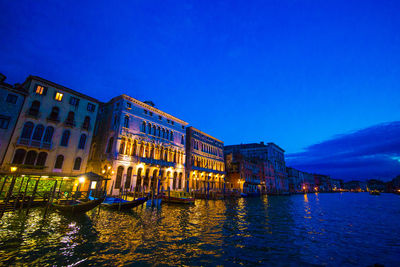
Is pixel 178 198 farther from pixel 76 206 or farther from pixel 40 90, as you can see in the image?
pixel 40 90

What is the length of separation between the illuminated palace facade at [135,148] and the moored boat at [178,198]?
1.47m

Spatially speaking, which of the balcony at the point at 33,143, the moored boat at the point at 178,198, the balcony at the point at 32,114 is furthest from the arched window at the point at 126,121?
the moored boat at the point at 178,198

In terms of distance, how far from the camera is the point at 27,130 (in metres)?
19.4

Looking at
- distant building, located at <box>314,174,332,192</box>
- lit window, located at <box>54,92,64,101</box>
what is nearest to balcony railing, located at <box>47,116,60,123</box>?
lit window, located at <box>54,92,64,101</box>

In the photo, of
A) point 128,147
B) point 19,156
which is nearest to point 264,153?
point 128,147

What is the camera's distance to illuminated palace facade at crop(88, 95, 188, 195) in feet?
82.0

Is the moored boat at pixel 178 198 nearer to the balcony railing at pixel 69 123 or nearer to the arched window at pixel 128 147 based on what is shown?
the arched window at pixel 128 147

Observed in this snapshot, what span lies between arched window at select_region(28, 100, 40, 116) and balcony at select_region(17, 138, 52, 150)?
112 inches

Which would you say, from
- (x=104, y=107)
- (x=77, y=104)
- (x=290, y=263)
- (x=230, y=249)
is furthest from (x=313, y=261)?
(x=104, y=107)

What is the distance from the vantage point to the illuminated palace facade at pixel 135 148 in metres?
25.0

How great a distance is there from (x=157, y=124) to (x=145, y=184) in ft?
32.0

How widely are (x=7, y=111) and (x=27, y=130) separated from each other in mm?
2350

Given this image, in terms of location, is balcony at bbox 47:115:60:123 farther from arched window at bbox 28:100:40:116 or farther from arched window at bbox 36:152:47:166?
arched window at bbox 36:152:47:166

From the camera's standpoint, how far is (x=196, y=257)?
→ 281 inches
